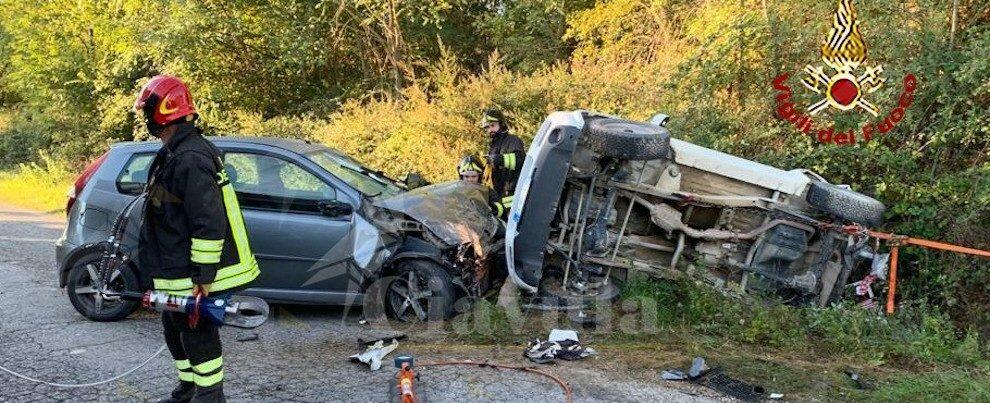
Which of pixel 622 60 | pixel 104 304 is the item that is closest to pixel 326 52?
pixel 622 60

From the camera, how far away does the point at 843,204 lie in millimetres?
5477

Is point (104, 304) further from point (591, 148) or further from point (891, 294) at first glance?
point (891, 294)

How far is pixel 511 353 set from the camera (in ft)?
17.1

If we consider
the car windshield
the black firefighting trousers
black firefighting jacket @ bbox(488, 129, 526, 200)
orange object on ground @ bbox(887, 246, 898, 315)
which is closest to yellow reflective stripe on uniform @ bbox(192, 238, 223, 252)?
the black firefighting trousers

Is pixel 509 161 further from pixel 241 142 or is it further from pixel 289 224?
pixel 241 142

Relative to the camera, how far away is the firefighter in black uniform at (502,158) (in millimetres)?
7055

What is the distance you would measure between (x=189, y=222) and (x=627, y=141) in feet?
10.0

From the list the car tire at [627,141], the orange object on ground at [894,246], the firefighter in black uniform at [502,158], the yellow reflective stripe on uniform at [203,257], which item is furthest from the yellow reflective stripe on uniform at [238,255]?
the orange object on ground at [894,246]

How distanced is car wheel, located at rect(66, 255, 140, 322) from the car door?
1.01 m

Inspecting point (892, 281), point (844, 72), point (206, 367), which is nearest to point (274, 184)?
point (206, 367)

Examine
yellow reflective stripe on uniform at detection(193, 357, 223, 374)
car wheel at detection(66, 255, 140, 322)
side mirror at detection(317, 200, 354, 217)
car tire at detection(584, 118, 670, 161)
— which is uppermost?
car tire at detection(584, 118, 670, 161)

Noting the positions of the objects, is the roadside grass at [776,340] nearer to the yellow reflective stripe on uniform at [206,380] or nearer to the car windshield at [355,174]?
the car windshield at [355,174]

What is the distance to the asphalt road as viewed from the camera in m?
4.39

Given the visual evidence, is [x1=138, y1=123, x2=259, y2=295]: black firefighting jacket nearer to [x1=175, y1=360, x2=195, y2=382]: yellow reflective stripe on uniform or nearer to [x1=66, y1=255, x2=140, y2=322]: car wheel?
[x1=175, y1=360, x2=195, y2=382]: yellow reflective stripe on uniform
